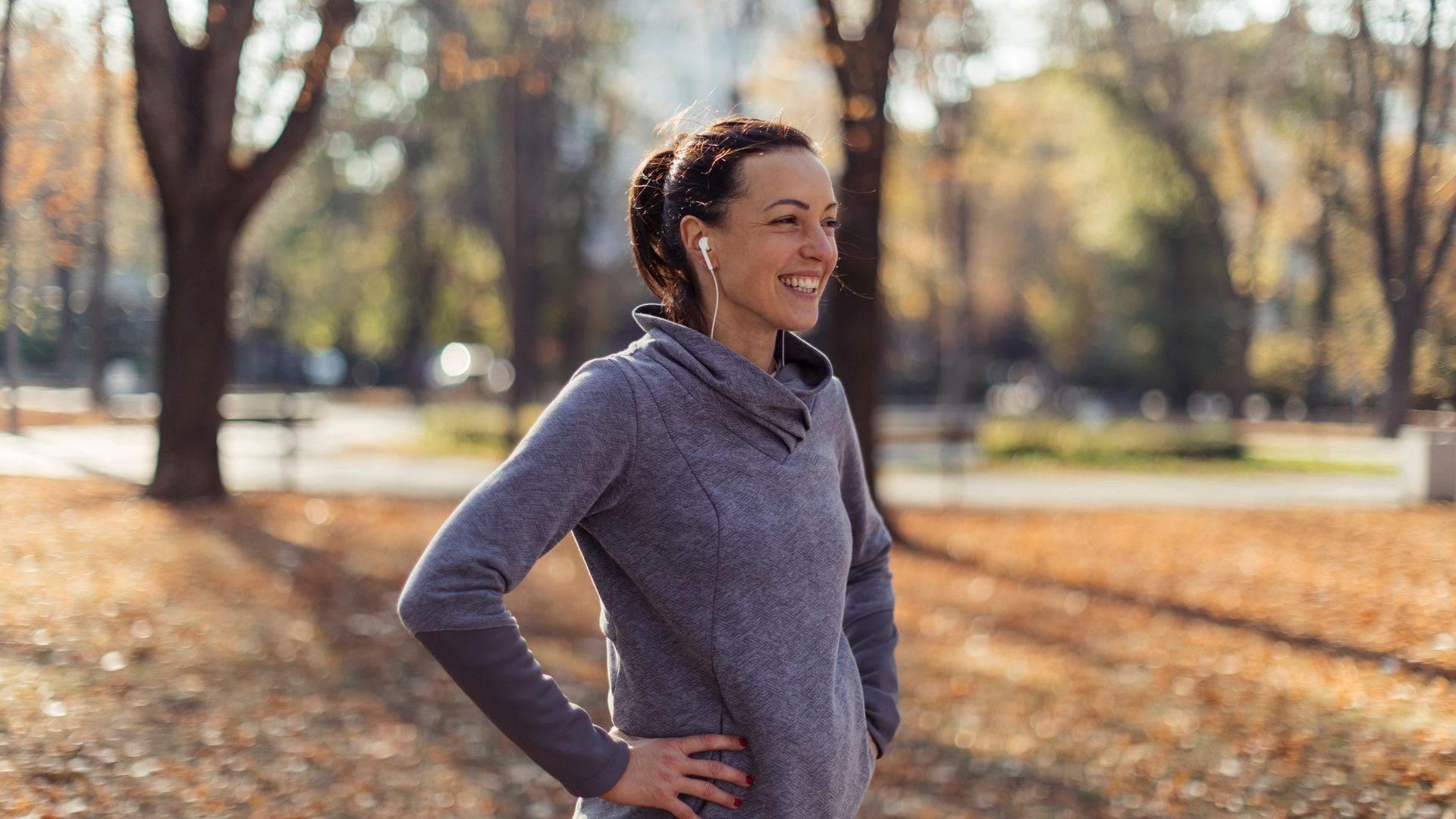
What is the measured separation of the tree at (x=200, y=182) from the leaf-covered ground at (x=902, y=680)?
0.84m

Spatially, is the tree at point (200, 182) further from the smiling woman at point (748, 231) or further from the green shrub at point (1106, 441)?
the green shrub at point (1106, 441)

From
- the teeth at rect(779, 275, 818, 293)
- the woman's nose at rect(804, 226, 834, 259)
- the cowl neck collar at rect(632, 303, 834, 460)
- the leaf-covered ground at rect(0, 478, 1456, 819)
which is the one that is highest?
the woman's nose at rect(804, 226, 834, 259)

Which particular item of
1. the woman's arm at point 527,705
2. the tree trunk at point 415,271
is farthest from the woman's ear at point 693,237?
the tree trunk at point 415,271

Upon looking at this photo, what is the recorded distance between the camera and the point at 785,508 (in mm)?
2174

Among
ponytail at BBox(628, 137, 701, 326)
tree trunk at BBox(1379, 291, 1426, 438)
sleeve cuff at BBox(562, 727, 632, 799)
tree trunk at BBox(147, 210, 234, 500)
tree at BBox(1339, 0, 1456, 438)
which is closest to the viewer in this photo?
sleeve cuff at BBox(562, 727, 632, 799)

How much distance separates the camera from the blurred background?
5.86 metres

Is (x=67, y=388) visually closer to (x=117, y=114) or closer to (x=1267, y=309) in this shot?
(x=117, y=114)

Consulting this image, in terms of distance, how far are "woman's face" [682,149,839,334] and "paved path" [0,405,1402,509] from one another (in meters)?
6.33

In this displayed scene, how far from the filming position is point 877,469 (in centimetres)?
1289

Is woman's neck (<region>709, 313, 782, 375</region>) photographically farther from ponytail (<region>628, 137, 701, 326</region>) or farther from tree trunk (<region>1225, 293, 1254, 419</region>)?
tree trunk (<region>1225, 293, 1254, 419</region>)

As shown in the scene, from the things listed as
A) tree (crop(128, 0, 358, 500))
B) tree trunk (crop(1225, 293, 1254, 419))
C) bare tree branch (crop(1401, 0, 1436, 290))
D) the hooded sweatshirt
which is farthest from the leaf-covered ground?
tree trunk (crop(1225, 293, 1254, 419))

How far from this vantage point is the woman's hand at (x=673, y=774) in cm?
208

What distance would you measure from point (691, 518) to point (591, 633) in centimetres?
745

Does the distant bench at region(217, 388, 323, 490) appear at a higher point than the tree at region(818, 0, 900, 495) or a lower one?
lower
